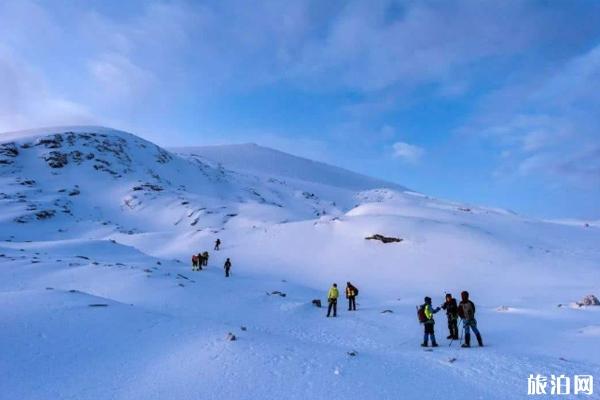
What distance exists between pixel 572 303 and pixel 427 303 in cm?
1444

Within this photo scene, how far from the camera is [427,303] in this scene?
45.6ft

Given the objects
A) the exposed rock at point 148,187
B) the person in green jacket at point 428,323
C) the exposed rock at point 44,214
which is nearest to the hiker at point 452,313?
the person in green jacket at point 428,323

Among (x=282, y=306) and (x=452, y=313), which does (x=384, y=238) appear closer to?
(x=282, y=306)

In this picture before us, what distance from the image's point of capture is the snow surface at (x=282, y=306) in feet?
29.7

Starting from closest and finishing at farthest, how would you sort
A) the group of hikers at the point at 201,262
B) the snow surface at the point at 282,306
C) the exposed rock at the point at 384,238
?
the snow surface at the point at 282,306 < the group of hikers at the point at 201,262 < the exposed rock at the point at 384,238

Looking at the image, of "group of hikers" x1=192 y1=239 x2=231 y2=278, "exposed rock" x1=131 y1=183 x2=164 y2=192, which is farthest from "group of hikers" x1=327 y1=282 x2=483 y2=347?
Result: "exposed rock" x1=131 y1=183 x2=164 y2=192

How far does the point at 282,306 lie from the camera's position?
71.5 feet

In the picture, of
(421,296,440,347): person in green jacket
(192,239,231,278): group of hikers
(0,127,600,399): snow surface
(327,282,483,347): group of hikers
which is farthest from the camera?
(192,239,231,278): group of hikers

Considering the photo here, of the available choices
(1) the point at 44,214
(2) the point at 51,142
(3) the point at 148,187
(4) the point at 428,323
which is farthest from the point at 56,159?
(4) the point at 428,323

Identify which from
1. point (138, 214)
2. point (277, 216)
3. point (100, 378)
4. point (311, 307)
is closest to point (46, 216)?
point (138, 214)

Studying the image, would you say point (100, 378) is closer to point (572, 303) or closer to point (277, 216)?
point (572, 303)

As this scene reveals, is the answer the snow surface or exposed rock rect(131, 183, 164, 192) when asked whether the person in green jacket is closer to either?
the snow surface

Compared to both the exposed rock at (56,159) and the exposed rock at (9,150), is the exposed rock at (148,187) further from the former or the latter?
the exposed rock at (9,150)

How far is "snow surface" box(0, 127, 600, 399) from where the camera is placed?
905 cm
